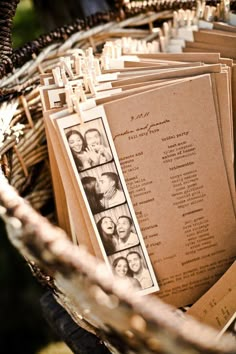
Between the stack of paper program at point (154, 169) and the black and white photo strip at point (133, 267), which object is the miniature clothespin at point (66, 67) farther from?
the black and white photo strip at point (133, 267)

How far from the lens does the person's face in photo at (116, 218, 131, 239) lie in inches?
28.8

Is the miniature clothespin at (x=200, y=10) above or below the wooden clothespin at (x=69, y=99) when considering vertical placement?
above

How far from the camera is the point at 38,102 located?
0.92 m

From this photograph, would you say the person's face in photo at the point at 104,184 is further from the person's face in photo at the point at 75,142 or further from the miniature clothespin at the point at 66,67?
the miniature clothespin at the point at 66,67

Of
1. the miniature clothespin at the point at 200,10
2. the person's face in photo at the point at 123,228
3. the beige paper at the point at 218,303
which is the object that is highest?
the miniature clothespin at the point at 200,10

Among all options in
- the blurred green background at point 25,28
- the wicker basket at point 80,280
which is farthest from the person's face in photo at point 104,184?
the blurred green background at point 25,28

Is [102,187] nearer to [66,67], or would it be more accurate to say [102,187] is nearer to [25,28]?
[66,67]

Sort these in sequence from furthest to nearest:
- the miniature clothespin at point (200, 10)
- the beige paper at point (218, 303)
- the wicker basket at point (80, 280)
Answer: the miniature clothespin at point (200, 10), the beige paper at point (218, 303), the wicker basket at point (80, 280)

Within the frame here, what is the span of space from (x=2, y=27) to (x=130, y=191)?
0.32 metres

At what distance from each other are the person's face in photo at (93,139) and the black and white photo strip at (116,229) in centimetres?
9

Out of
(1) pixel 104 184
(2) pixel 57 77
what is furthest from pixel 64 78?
(1) pixel 104 184

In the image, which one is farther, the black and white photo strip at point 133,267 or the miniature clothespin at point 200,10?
the miniature clothespin at point 200,10

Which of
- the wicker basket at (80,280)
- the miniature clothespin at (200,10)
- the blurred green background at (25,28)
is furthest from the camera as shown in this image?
the blurred green background at (25,28)

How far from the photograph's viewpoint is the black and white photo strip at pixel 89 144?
0.71 meters
